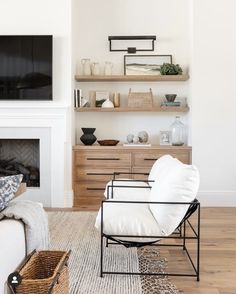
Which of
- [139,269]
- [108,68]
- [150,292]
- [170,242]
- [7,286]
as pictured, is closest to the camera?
[7,286]

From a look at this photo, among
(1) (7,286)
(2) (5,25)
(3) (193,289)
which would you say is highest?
(2) (5,25)

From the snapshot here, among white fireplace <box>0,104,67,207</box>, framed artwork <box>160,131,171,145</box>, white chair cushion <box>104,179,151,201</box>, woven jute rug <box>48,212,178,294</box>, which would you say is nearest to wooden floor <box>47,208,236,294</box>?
woven jute rug <box>48,212,178,294</box>

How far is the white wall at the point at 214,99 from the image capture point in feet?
17.6

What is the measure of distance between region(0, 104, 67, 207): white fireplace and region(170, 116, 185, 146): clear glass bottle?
1.46 m

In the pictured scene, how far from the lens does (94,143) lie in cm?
581

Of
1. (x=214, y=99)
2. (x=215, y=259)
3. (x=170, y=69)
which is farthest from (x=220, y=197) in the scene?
(x=215, y=259)

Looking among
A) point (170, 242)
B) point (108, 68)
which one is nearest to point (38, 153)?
point (108, 68)

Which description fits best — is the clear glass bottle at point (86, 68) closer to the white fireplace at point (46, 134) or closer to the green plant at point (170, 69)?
the white fireplace at point (46, 134)

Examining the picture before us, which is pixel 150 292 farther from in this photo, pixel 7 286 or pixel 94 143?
pixel 94 143

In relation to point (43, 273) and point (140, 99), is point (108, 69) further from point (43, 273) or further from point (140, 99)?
point (43, 273)

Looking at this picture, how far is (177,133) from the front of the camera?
5.62 meters

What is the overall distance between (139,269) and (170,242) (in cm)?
82

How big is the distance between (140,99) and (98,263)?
2.95 m

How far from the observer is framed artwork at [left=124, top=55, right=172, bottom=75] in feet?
18.8
